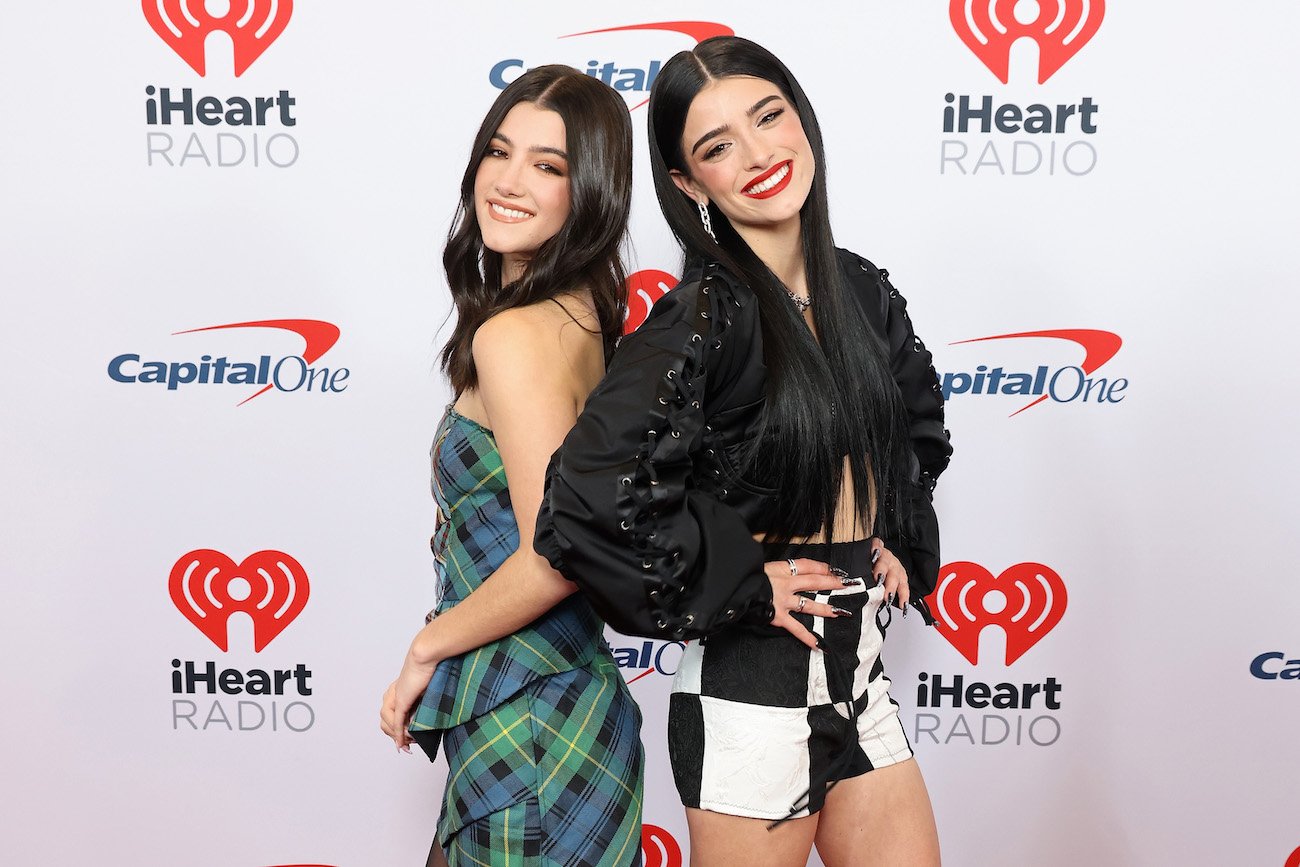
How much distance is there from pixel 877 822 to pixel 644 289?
1.41 meters

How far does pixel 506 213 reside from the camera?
1.62 metres

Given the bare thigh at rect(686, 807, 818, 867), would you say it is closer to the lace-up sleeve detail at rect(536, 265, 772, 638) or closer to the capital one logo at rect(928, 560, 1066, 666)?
the lace-up sleeve detail at rect(536, 265, 772, 638)

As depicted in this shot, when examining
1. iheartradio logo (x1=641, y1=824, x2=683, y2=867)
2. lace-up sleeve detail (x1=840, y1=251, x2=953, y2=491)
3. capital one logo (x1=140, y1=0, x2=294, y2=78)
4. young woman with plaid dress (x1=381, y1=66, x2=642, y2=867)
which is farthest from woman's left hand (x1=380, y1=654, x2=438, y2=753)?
capital one logo (x1=140, y1=0, x2=294, y2=78)

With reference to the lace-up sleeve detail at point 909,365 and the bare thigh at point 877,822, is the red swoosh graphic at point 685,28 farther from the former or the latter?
the bare thigh at point 877,822

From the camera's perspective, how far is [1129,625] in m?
2.67

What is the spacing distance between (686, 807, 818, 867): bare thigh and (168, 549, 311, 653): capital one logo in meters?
1.47

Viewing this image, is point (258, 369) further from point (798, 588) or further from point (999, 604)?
point (999, 604)

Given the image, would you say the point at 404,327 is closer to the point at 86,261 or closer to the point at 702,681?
the point at 86,261

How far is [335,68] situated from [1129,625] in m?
2.29

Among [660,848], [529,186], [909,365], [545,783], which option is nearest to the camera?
[545,783]

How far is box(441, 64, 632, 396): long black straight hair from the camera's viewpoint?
158 centimetres

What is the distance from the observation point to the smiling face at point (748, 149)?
1.60 m

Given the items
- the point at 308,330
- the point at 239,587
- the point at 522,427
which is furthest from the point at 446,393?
the point at 522,427

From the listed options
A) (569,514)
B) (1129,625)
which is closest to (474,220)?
(569,514)
